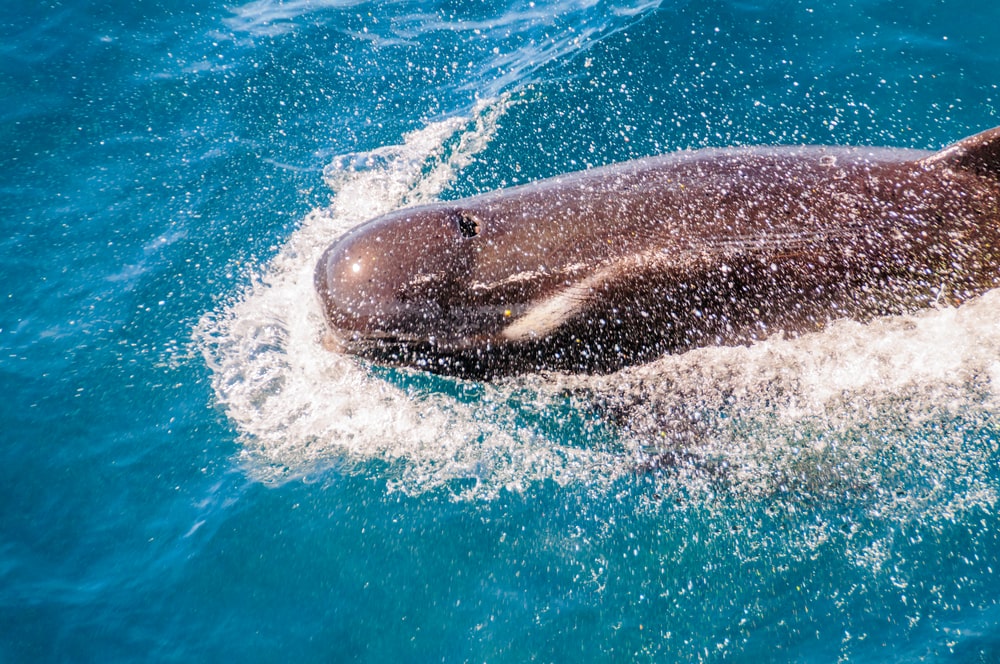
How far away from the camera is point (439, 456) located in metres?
5.57

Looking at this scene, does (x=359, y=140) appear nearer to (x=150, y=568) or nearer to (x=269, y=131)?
(x=269, y=131)

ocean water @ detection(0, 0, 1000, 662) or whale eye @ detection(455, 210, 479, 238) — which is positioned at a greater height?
whale eye @ detection(455, 210, 479, 238)

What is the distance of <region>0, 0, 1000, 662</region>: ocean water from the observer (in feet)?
15.6

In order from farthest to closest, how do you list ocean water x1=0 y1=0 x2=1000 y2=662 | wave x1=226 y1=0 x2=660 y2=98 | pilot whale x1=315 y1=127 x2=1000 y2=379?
wave x1=226 y1=0 x2=660 y2=98 → pilot whale x1=315 y1=127 x2=1000 y2=379 → ocean water x1=0 y1=0 x2=1000 y2=662

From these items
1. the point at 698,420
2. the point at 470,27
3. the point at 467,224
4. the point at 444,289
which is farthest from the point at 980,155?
the point at 470,27

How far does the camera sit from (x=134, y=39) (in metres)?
10.4

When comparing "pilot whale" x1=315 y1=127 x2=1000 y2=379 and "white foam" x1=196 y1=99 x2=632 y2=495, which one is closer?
"pilot whale" x1=315 y1=127 x2=1000 y2=379

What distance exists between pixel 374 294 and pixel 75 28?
832cm

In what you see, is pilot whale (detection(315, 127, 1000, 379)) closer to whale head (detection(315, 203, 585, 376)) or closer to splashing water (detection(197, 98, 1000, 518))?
whale head (detection(315, 203, 585, 376))

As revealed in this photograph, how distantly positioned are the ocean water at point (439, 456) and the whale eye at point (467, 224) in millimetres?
1159

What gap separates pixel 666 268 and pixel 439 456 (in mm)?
2150

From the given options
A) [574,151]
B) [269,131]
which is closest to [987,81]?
[574,151]

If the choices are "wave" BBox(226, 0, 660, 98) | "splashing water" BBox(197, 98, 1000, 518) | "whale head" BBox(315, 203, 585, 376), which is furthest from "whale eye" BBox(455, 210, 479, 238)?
"wave" BBox(226, 0, 660, 98)

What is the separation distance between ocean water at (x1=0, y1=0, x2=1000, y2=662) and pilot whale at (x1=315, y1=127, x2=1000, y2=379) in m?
0.28
